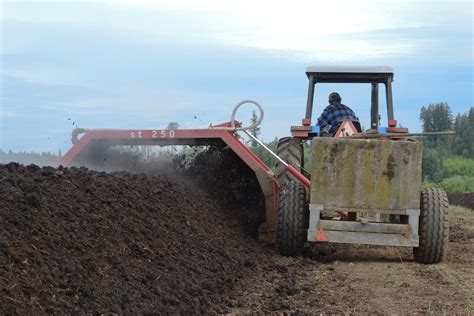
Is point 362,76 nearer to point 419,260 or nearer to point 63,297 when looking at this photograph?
point 419,260

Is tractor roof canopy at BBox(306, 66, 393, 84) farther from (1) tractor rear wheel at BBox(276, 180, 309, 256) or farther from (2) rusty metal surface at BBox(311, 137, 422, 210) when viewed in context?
(1) tractor rear wheel at BBox(276, 180, 309, 256)

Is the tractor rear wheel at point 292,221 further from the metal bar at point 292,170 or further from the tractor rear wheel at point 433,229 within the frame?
the tractor rear wheel at point 433,229

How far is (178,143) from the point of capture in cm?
965

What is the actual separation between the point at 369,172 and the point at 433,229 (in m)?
1.00

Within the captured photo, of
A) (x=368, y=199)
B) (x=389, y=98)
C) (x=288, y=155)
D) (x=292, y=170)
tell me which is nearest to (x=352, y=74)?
(x=389, y=98)

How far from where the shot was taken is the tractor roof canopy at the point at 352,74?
9.91 metres

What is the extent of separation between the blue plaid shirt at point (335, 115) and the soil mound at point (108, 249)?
8.11ft

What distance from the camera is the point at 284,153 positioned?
9.49 m

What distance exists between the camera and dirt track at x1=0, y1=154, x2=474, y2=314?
4.47 m

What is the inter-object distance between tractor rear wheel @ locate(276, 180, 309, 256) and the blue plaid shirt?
1860 mm

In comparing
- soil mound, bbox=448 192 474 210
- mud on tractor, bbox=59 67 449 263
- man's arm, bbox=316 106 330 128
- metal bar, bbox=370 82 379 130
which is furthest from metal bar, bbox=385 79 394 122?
soil mound, bbox=448 192 474 210

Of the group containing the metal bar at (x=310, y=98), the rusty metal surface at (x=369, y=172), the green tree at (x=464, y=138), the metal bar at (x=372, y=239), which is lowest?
the metal bar at (x=372, y=239)

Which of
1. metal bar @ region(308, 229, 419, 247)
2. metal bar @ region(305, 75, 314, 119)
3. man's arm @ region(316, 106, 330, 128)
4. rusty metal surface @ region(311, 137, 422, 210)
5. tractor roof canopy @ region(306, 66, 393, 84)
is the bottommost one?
metal bar @ region(308, 229, 419, 247)

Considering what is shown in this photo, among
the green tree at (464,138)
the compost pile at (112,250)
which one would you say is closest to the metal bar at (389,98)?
the compost pile at (112,250)
